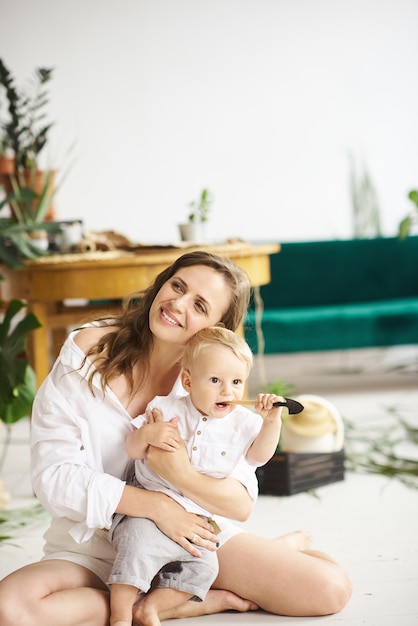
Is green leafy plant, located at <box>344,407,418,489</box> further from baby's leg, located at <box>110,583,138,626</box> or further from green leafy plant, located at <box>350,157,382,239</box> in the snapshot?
green leafy plant, located at <box>350,157,382,239</box>

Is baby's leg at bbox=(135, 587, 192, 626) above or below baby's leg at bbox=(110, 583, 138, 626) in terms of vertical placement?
below

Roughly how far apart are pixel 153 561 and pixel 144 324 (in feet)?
1.79

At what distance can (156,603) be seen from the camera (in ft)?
6.02

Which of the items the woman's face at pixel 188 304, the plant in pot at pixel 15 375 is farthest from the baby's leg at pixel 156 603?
the plant in pot at pixel 15 375

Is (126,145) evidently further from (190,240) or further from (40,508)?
(40,508)

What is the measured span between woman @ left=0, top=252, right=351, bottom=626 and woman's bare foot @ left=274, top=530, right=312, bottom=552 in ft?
0.30

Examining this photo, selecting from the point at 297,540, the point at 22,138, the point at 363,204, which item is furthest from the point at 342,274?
the point at 297,540

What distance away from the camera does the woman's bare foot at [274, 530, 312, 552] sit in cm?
221

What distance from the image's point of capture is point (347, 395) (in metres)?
4.65

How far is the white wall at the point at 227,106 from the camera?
18.3 ft

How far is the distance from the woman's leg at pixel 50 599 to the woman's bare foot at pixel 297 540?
549 millimetres

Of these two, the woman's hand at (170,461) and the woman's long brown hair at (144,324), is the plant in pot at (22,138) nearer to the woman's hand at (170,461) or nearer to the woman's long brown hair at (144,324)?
the woman's long brown hair at (144,324)

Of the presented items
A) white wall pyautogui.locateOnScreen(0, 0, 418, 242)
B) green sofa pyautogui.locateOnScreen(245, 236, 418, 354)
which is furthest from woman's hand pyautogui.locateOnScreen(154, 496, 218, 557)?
white wall pyautogui.locateOnScreen(0, 0, 418, 242)

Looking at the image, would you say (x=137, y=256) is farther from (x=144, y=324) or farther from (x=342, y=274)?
(x=342, y=274)
